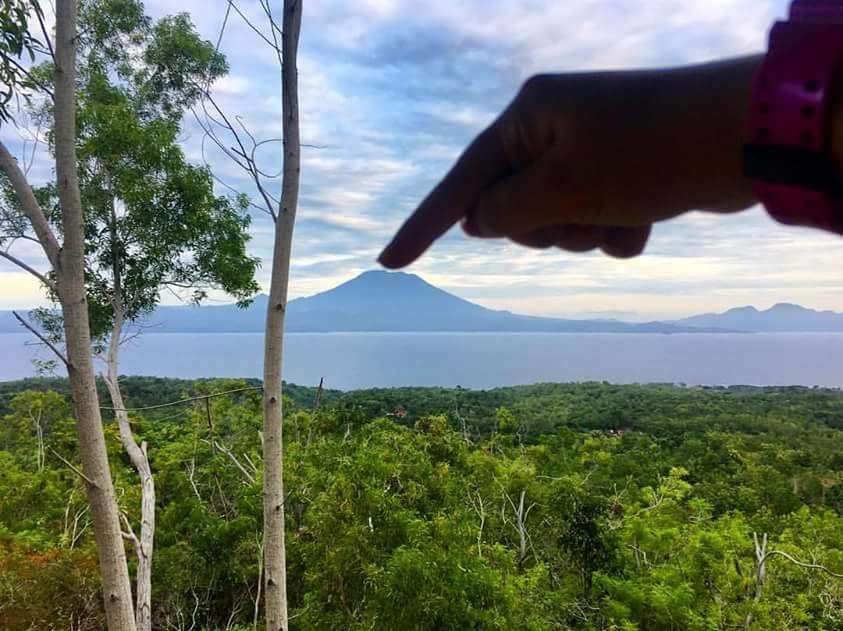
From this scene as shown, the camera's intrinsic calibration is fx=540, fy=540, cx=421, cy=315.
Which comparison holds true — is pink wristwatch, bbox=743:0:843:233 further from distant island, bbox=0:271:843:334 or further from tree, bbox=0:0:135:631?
tree, bbox=0:0:135:631

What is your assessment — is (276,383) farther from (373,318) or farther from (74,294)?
(373,318)

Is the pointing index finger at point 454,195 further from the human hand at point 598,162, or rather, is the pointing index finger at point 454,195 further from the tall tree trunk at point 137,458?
the tall tree trunk at point 137,458

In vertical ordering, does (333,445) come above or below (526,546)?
above

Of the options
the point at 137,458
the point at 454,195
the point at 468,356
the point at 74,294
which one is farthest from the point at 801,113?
the point at 137,458

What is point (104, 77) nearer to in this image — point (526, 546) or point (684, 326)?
point (684, 326)

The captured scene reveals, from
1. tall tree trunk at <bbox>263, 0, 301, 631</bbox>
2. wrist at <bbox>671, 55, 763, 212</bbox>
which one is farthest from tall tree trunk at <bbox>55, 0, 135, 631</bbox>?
wrist at <bbox>671, 55, 763, 212</bbox>

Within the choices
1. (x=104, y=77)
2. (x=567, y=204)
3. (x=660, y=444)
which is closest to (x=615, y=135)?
(x=567, y=204)
